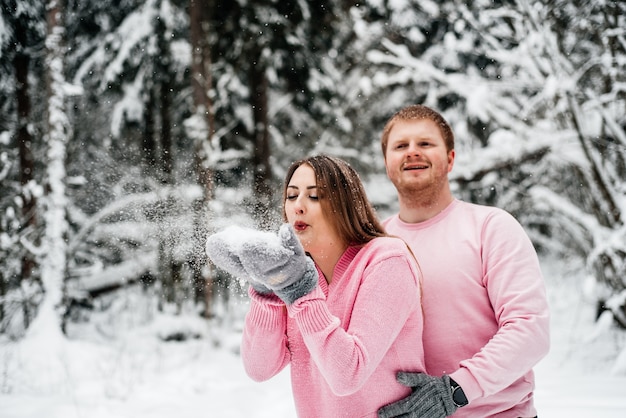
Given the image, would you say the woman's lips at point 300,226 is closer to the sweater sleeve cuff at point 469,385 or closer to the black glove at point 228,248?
the black glove at point 228,248

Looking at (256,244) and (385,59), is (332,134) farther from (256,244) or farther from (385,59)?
(256,244)

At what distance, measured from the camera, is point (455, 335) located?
1.98 m

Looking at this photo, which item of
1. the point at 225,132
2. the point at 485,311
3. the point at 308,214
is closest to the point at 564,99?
the point at 485,311

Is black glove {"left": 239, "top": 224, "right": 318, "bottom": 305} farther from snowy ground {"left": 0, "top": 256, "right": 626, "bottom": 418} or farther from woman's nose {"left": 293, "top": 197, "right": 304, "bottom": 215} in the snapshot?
snowy ground {"left": 0, "top": 256, "right": 626, "bottom": 418}

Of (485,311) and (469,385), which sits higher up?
(485,311)

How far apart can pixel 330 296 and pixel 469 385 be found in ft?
1.97

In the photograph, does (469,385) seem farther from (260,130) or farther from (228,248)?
(260,130)

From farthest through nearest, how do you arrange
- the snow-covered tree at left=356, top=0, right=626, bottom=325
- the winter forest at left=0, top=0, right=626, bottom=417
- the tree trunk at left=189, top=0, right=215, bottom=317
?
the tree trunk at left=189, top=0, right=215, bottom=317 < the winter forest at left=0, top=0, right=626, bottom=417 < the snow-covered tree at left=356, top=0, right=626, bottom=325

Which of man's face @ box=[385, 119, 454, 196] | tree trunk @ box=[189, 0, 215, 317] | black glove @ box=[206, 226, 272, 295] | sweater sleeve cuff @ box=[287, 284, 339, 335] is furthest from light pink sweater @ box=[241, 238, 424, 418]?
tree trunk @ box=[189, 0, 215, 317]

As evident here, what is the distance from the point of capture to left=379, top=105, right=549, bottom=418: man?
174cm

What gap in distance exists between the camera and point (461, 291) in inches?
79.0

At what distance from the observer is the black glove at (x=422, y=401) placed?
1604 millimetres

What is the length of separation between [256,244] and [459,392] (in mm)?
956

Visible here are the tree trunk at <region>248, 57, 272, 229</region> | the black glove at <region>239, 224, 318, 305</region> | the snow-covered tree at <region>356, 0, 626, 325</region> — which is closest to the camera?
the black glove at <region>239, 224, 318, 305</region>
